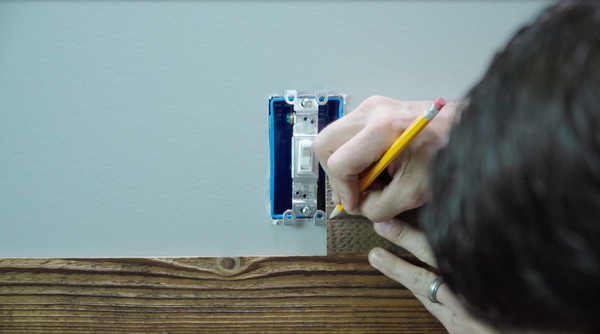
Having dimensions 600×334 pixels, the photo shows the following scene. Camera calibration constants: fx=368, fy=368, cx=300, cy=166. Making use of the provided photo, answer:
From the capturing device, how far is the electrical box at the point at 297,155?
0.47 m

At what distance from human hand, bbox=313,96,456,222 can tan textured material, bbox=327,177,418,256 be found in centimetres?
4

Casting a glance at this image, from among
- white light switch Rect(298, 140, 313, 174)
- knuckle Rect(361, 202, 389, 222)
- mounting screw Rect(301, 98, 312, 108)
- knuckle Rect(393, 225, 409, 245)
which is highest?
mounting screw Rect(301, 98, 312, 108)

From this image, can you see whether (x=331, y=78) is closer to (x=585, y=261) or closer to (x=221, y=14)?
(x=221, y=14)

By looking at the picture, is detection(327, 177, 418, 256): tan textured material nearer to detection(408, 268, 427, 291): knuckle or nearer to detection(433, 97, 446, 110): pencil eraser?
detection(408, 268, 427, 291): knuckle

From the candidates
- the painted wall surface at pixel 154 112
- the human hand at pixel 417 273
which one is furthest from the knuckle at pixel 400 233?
the painted wall surface at pixel 154 112

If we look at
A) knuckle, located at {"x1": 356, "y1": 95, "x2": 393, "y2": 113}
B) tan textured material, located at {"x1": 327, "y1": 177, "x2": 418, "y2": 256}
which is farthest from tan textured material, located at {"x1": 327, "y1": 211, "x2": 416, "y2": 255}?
knuckle, located at {"x1": 356, "y1": 95, "x2": 393, "y2": 113}

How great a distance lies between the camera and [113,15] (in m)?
0.48

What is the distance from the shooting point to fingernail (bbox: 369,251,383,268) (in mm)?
455

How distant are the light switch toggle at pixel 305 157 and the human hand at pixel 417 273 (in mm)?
112

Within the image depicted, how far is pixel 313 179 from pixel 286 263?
0.37 feet

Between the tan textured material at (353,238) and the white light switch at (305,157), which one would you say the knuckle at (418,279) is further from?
the white light switch at (305,157)

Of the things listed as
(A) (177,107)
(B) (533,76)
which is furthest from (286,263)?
(B) (533,76)

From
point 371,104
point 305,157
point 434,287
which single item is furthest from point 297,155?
point 434,287

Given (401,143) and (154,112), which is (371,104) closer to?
(401,143)
